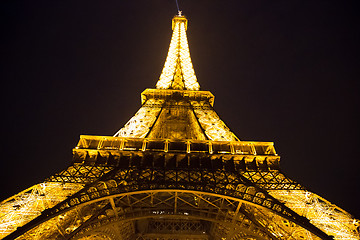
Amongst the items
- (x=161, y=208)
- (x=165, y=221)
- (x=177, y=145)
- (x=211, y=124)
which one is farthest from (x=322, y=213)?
(x=165, y=221)

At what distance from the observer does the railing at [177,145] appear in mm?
12195

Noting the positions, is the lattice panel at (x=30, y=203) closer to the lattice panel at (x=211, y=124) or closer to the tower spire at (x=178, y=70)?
the lattice panel at (x=211, y=124)

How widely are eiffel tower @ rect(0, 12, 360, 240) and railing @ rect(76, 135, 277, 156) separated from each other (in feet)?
0.17

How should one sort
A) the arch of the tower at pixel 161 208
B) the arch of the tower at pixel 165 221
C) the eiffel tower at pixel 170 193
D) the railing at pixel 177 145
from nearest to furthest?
the eiffel tower at pixel 170 193, the arch of the tower at pixel 161 208, the arch of the tower at pixel 165 221, the railing at pixel 177 145

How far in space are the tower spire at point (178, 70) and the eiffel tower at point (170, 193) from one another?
5.45m

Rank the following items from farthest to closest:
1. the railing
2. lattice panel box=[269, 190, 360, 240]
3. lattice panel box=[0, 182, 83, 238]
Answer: the railing
lattice panel box=[269, 190, 360, 240]
lattice panel box=[0, 182, 83, 238]

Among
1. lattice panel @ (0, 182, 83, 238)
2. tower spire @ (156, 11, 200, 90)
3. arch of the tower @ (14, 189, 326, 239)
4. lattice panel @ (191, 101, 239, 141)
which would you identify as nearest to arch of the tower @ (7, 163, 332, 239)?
arch of the tower @ (14, 189, 326, 239)

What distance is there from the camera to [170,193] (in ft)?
42.3

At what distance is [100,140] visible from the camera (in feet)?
40.3

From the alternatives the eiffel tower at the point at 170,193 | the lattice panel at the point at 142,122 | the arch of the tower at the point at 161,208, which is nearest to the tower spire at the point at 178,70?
the lattice panel at the point at 142,122

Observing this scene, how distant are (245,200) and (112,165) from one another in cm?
617

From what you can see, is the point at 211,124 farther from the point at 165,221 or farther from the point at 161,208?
the point at 165,221

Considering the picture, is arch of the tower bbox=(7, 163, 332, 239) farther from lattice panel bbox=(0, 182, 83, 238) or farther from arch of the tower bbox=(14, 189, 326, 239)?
lattice panel bbox=(0, 182, 83, 238)

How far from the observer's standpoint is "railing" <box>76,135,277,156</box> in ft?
40.0
